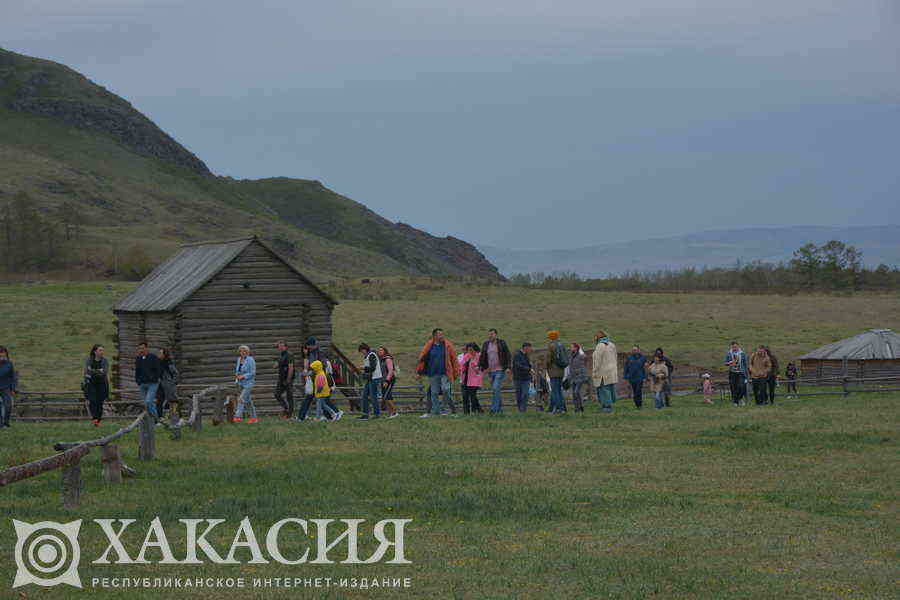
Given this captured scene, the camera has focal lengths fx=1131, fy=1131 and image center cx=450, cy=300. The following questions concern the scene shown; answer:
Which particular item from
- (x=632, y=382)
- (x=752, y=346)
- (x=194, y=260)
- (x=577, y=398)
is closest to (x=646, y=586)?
(x=577, y=398)

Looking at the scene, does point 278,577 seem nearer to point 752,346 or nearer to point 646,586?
point 646,586

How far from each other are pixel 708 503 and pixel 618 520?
1652mm

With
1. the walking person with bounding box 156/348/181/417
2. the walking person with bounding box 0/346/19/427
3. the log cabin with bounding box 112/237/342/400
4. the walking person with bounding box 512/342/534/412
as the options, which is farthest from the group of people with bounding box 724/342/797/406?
the walking person with bounding box 0/346/19/427

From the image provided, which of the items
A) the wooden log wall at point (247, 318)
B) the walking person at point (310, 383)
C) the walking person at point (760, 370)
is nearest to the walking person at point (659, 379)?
the walking person at point (760, 370)

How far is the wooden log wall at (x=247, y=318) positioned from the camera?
33.5 metres

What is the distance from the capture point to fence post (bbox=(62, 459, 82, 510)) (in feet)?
41.1

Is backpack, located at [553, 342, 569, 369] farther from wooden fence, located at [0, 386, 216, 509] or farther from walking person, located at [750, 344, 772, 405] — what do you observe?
wooden fence, located at [0, 386, 216, 509]

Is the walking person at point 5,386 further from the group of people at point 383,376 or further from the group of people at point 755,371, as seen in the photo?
the group of people at point 755,371

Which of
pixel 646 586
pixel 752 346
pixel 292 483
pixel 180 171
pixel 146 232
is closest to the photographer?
pixel 646 586

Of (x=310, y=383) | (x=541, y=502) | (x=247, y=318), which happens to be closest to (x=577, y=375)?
(x=310, y=383)

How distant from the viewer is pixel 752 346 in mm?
56656

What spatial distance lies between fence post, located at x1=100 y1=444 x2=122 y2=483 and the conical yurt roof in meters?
39.2
